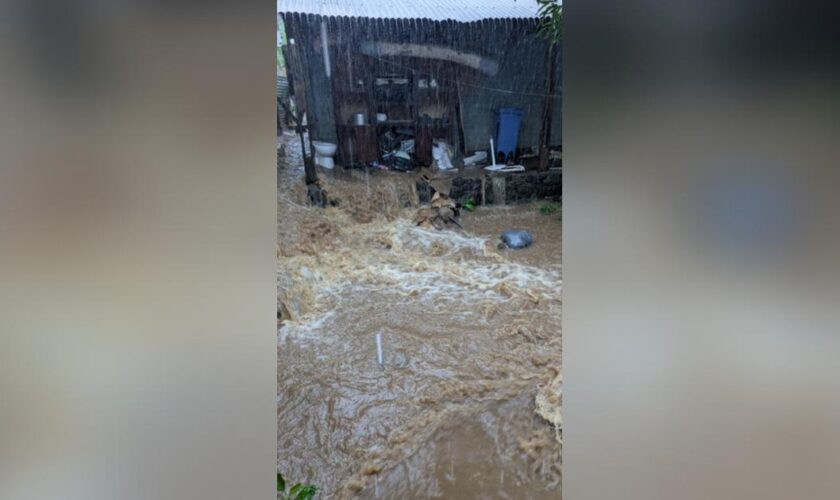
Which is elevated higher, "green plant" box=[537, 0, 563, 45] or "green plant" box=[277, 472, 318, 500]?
"green plant" box=[537, 0, 563, 45]

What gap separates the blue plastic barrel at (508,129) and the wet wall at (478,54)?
2cm

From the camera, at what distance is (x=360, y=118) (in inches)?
81.0

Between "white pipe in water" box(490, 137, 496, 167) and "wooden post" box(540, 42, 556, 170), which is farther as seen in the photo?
"white pipe in water" box(490, 137, 496, 167)

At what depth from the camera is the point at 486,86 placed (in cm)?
217

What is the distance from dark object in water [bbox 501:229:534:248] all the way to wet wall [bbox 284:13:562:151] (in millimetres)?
355

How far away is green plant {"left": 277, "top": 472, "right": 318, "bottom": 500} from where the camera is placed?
5.37 feet
